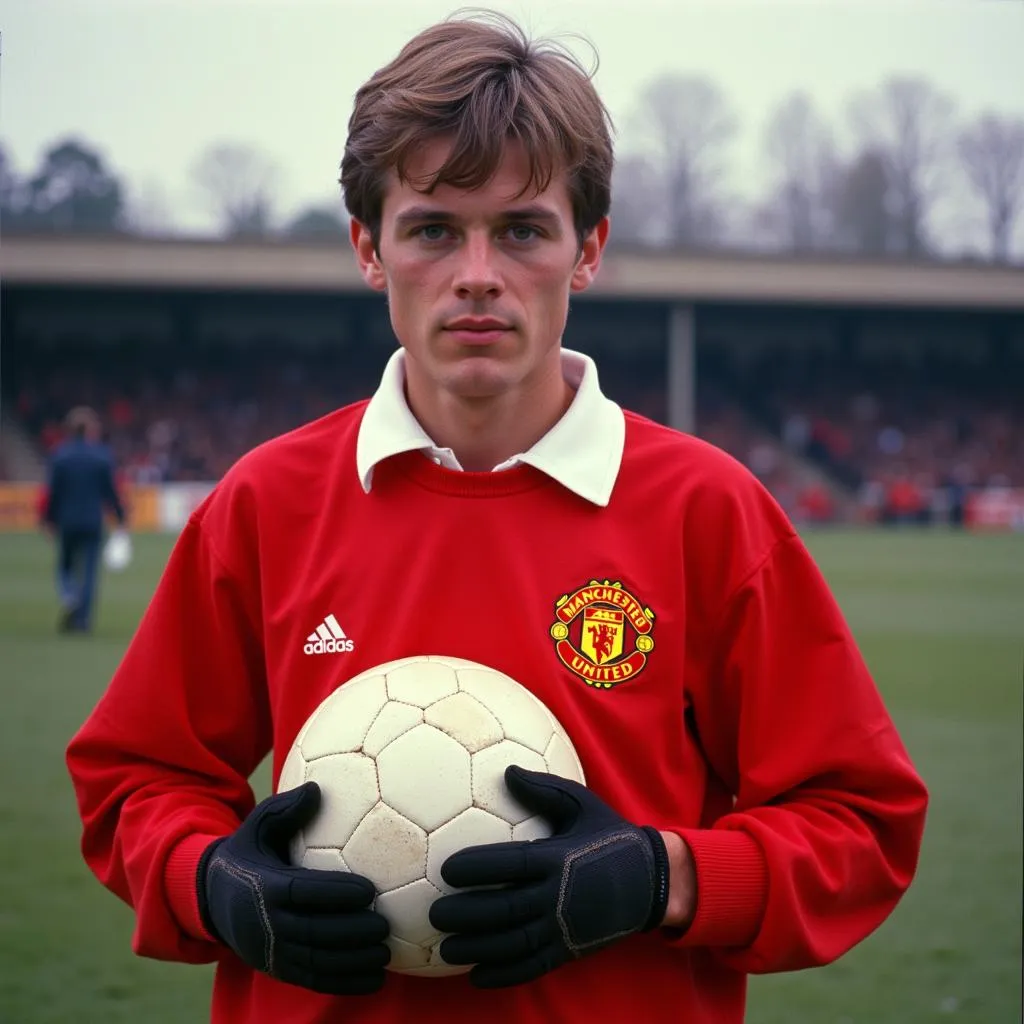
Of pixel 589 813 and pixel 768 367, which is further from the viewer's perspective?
pixel 768 367

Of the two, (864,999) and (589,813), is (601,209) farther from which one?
(864,999)

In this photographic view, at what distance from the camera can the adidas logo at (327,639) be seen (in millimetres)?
2279

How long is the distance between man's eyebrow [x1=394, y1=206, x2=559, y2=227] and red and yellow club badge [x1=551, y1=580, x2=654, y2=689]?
0.58 metres

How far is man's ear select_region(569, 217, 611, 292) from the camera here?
244cm

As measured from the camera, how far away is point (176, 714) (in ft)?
7.69

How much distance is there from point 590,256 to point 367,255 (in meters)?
0.38

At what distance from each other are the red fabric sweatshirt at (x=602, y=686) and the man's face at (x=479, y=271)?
176 mm

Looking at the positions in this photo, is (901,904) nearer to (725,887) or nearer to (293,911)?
(725,887)

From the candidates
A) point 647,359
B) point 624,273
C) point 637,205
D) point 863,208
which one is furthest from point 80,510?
point 863,208

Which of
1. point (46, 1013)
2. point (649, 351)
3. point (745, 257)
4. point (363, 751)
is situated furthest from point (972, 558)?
point (363, 751)

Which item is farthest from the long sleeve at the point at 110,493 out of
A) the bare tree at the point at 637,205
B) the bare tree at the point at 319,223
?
the bare tree at the point at 637,205

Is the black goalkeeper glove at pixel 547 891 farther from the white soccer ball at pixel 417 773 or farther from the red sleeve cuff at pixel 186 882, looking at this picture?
the red sleeve cuff at pixel 186 882

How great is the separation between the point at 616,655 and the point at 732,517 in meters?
0.28

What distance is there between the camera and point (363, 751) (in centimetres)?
209
